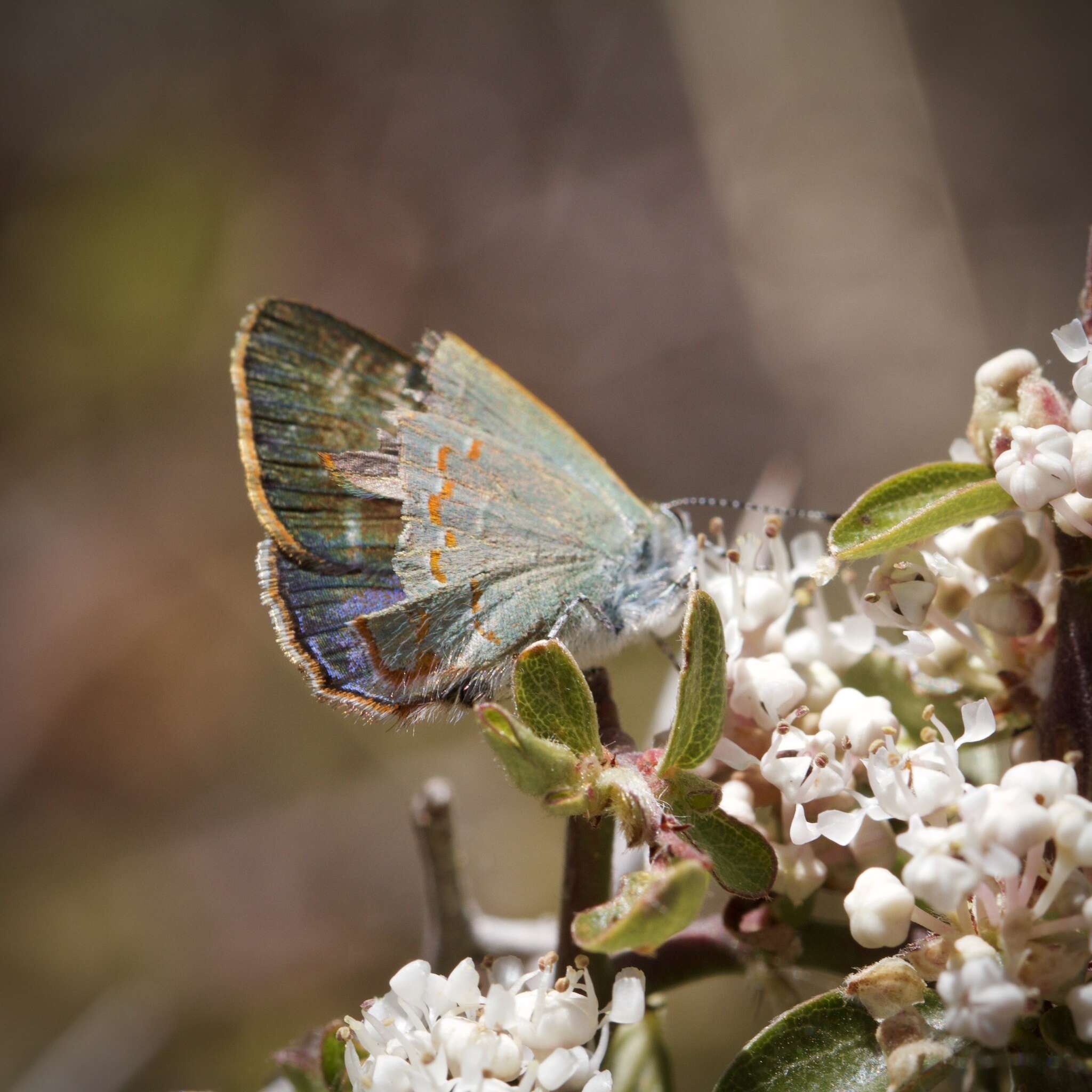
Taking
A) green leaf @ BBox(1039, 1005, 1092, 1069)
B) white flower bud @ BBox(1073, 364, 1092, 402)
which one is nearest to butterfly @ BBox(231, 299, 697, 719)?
white flower bud @ BBox(1073, 364, 1092, 402)

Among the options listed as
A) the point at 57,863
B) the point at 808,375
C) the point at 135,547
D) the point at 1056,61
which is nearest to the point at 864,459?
the point at 808,375

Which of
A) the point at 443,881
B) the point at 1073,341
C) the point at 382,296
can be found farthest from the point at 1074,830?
the point at 382,296

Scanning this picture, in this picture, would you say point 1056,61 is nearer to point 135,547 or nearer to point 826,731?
point 135,547

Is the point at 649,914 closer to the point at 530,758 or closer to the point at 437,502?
the point at 530,758

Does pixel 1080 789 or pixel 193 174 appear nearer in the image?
pixel 1080 789

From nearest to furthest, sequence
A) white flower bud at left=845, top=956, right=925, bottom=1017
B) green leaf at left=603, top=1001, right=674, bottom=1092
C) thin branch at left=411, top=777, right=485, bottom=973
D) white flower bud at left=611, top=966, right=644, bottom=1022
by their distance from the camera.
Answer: white flower bud at left=845, top=956, right=925, bottom=1017 < white flower bud at left=611, top=966, right=644, bottom=1022 < green leaf at left=603, top=1001, right=674, bottom=1092 < thin branch at left=411, top=777, right=485, bottom=973

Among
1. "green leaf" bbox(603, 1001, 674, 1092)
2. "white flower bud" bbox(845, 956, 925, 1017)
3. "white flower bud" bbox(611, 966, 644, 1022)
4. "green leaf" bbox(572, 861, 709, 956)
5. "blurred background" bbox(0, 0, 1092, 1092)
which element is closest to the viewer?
"green leaf" bbox(572, 861, 709, 956)

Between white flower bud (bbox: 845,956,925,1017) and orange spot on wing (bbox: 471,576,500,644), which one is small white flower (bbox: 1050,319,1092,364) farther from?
orange spot on wing (bbox: 471,576,500,644)
